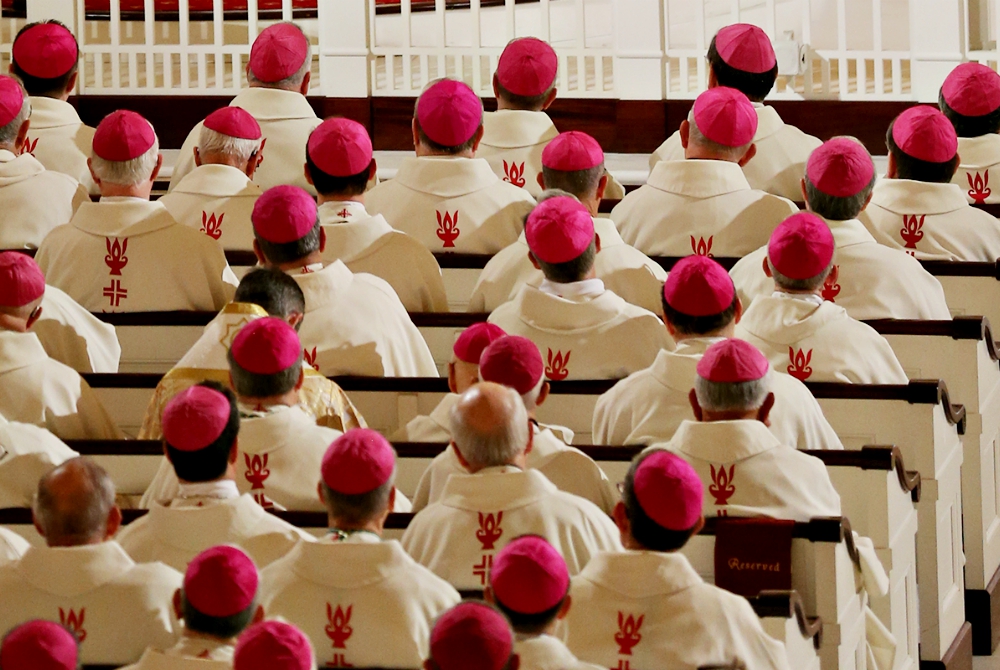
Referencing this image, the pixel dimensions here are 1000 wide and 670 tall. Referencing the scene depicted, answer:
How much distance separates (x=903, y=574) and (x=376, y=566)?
1.92 metres

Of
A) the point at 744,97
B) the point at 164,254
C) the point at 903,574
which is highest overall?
the point at 744,97

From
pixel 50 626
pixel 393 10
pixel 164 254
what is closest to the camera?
pixel 50 626

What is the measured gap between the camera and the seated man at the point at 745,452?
5672mm

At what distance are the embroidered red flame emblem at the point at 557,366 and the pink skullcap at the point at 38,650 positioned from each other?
9.28 feet

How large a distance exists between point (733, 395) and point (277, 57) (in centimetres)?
369

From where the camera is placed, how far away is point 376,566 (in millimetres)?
4996

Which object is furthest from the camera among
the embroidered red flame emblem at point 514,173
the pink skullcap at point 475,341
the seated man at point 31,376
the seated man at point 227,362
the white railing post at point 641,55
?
the white railing post at point 641,55

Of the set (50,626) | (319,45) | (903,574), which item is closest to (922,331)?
(903,574)

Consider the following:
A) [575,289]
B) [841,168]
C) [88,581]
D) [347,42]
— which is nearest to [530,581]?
[88,581]

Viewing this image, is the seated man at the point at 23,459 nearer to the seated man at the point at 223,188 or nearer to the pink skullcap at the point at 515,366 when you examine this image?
the pink skullcap at the point at 515,366

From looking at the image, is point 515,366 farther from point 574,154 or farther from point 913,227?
point 913,227

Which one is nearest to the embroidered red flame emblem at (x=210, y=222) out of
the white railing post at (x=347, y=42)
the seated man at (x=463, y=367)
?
the seated man at (x=463, y=367)

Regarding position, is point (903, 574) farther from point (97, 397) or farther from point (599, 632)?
point (97, 397)

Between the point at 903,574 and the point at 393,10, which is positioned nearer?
the point at 903,574
